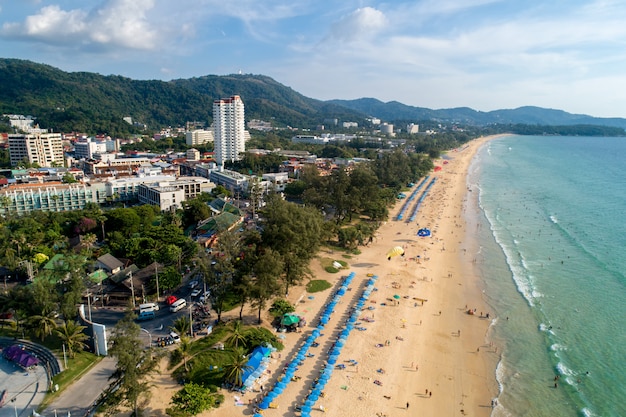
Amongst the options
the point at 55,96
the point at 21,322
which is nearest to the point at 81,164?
the point at 21,322

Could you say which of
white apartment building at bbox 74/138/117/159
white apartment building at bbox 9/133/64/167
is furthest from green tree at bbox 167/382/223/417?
white apartment building at bbox 74/138/117/159

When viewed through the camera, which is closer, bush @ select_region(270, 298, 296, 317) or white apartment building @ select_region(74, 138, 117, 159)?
bush @ select_region(270, 298, 296, 317)

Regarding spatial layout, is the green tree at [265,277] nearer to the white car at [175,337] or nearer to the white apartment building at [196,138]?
the white car at [175,337]

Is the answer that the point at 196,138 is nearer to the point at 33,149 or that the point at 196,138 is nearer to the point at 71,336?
the point at 33,149

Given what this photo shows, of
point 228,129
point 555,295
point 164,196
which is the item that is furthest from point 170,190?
point 555,295

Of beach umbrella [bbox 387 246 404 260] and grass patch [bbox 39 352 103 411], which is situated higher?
beach umbrella [bbox 387 246 404 260]

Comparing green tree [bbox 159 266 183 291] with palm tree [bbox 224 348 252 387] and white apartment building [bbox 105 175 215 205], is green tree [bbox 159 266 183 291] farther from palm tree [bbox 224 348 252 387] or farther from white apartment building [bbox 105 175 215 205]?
white apartment building [bbox 105 175 215 205]

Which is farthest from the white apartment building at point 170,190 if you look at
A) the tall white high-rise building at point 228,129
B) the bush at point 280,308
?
the tall white high-rise building at point 228,129
